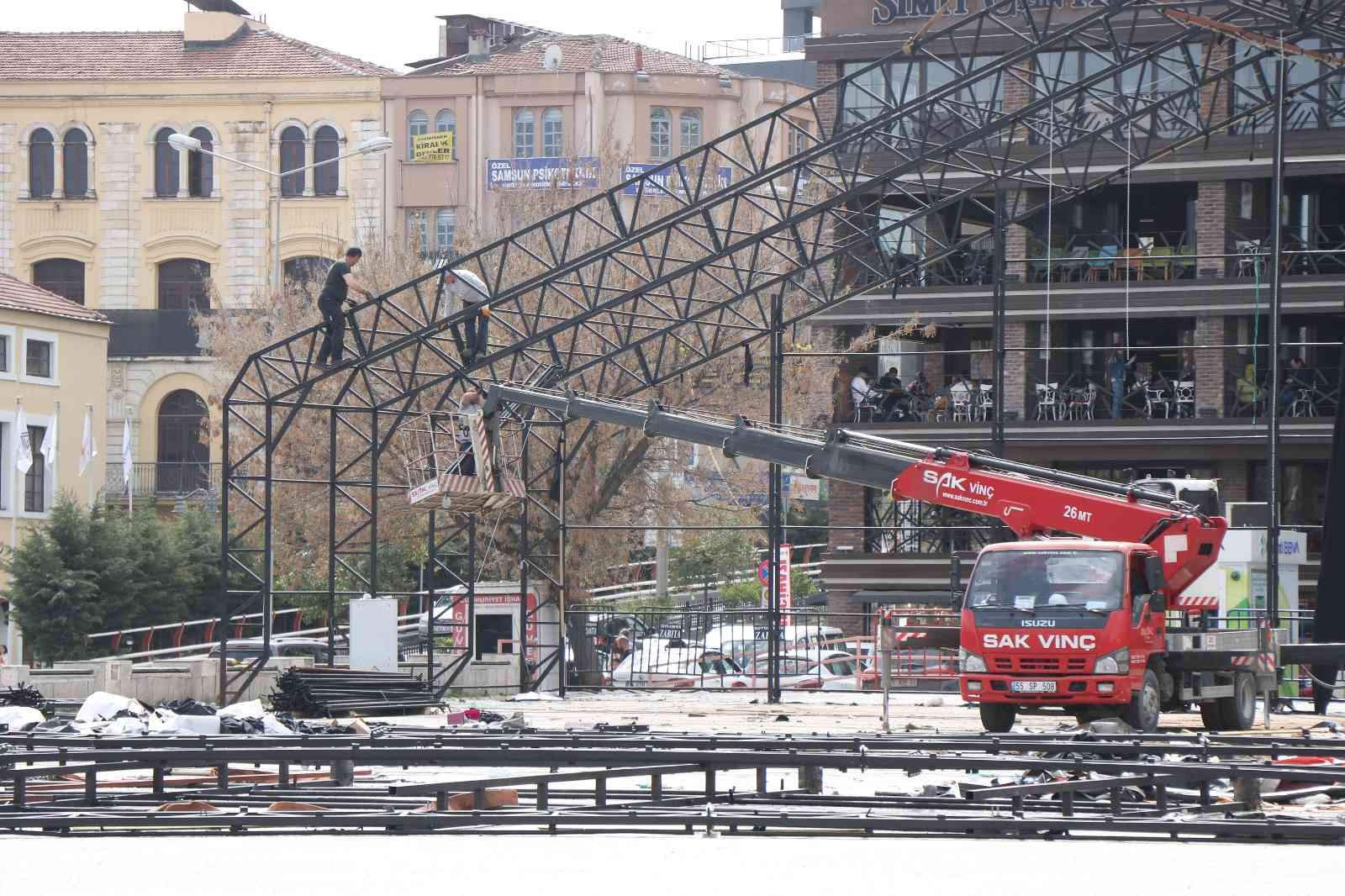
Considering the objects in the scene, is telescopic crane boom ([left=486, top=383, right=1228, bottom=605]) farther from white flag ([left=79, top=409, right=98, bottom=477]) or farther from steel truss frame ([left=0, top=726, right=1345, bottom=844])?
white flag ([left=79, top=409, right=98, bottom=477])

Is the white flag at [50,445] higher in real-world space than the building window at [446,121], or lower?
lower

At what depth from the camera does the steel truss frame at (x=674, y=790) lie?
1488cm

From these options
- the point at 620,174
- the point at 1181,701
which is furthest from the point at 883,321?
the point at 1181,701

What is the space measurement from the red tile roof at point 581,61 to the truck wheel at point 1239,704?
52.1 meters

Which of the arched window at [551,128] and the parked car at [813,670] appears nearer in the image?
the parked car at [813,670]

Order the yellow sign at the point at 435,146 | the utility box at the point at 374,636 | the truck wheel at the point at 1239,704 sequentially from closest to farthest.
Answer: the truck wheel at the point at 1239,704
the utility box at the point at 374,636
the yellow sign at the point at 435,146

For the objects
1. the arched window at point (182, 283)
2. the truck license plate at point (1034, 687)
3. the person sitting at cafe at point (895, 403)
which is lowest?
the truck license plate at point (1034, 687)

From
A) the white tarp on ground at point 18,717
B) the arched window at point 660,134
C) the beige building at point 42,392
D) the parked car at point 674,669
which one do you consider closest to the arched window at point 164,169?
the beige building at point 42,392

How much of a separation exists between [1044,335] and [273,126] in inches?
1308

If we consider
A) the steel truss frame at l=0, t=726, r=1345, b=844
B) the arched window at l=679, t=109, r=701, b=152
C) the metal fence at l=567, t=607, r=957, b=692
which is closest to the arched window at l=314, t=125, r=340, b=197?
the arched window at l=679, t=109, r=701, b=152

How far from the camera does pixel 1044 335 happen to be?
54688 mm

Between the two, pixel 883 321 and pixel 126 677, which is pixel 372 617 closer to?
pixel 126 677

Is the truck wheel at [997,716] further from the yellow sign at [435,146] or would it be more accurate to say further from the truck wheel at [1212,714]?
the yellow sign at [435,146]

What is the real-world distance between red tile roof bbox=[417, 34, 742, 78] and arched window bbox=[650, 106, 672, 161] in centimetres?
151
